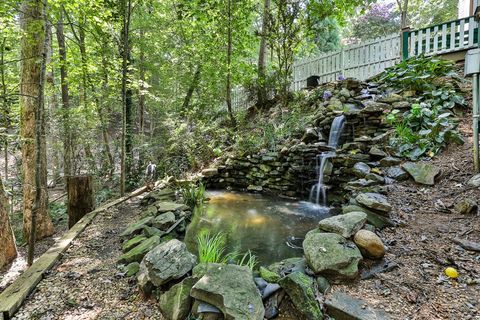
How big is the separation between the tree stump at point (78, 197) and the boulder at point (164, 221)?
1.30 meters

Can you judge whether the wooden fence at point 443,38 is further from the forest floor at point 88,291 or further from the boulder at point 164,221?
the forest floor at point 88,291

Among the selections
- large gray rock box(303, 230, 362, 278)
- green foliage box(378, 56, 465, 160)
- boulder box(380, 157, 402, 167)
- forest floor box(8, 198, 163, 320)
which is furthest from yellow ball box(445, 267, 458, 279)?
green foliage box(378, 56, 465, 160)

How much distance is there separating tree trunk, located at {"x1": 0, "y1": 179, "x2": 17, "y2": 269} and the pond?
85.5 inches

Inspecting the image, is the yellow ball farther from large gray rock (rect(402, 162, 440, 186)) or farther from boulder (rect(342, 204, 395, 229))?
large gray rock (rect(402, 162, 440, 186))

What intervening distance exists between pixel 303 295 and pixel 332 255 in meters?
0.41

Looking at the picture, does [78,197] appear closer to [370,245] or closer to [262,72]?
[370,245]

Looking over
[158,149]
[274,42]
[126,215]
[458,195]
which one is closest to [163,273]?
[126,215]

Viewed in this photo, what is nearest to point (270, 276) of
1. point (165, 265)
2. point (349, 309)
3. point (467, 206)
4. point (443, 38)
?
point (349, 309)

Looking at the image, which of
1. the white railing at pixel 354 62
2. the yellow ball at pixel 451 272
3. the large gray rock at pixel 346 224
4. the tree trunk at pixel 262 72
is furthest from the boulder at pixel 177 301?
the white railing at pixel 354 62

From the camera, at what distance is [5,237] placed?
3.06 meters

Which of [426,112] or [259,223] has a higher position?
[426,112]

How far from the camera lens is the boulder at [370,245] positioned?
1868 mm

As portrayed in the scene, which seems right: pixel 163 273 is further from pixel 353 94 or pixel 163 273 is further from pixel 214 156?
pixel 353 94

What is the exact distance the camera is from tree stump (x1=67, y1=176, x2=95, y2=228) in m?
3.55
